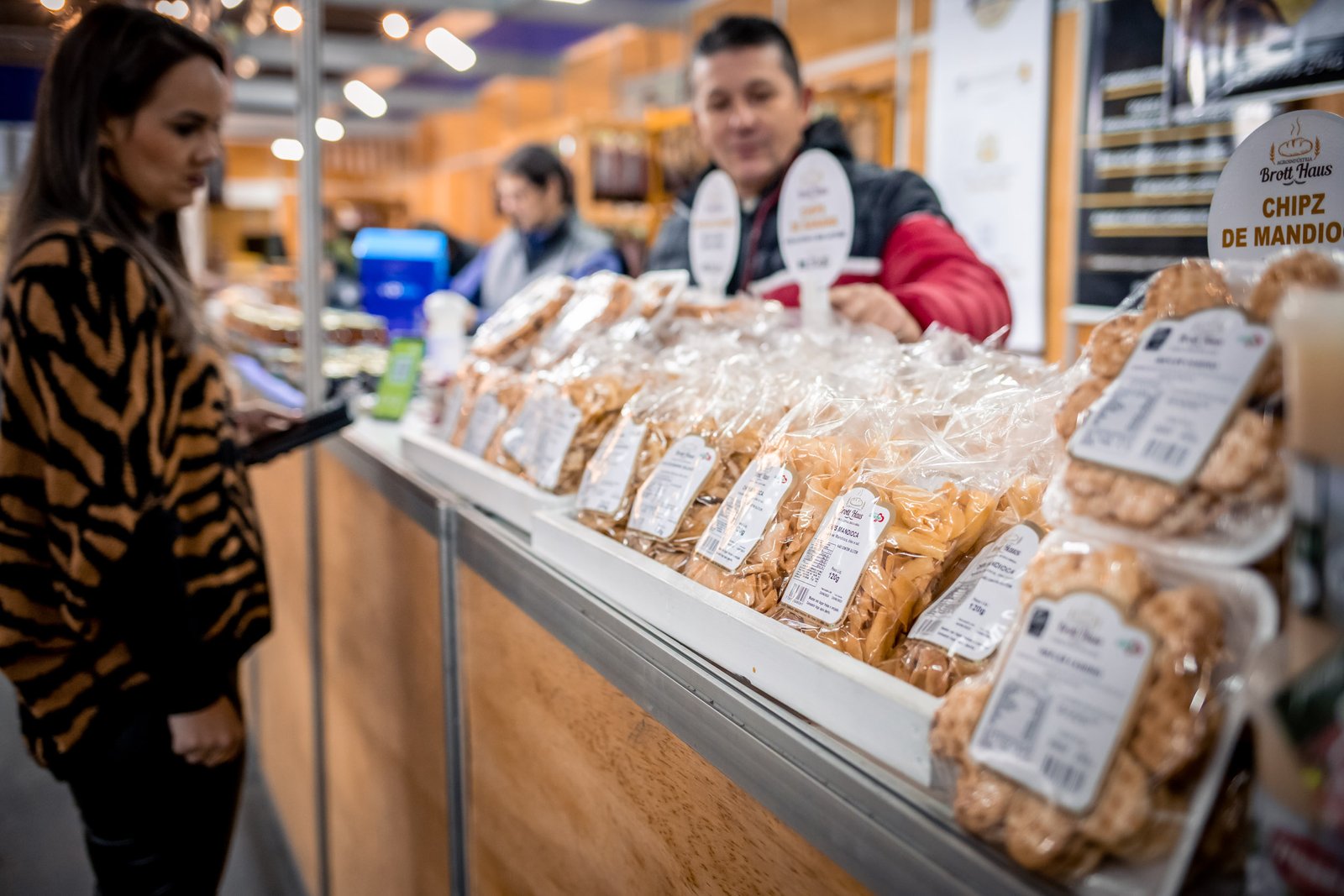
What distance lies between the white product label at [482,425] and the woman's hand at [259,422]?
48 centimetres

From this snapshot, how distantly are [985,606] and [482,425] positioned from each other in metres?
1.01

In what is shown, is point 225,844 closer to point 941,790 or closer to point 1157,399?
point 941,790

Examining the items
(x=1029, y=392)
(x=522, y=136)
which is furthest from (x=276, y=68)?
(x=1029, y=392)

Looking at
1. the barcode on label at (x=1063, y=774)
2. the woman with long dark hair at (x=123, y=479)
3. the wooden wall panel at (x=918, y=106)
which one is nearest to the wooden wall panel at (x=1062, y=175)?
the wooden wall panel at (x=918, y=106)

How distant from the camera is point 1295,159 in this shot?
74 cm

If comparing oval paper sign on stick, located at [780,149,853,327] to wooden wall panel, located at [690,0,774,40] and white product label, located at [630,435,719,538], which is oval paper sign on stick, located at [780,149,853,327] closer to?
white product label, located at [630,435,719,538]

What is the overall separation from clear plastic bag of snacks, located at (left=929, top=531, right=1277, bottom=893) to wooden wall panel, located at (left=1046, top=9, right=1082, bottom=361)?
11.5 feet

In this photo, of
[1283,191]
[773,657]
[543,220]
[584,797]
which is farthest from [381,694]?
[543,220]

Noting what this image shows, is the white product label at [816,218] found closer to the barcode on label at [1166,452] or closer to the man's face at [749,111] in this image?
the man's face at [749,111]

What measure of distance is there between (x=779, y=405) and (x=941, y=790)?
577mm

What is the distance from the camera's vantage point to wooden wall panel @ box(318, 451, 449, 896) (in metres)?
1.57

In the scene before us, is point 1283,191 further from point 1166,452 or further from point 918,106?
point 918,106

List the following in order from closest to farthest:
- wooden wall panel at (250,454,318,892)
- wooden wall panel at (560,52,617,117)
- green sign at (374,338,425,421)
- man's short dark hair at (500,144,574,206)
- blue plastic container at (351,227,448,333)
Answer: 1. green sign at (374,338,425,421)
2. wooden wall panel at (250,454,318,892)
3. man's short dark hair at (500,144,574,206)
4. blue plastic container at (351,227,448,333)
5. wooden wall panel at (560,52,617,117)

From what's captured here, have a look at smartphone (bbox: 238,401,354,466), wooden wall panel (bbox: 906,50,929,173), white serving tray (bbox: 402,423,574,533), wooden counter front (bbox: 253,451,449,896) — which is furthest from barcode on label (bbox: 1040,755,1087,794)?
wooden wall panel (bbox: 906,50,929,173)
